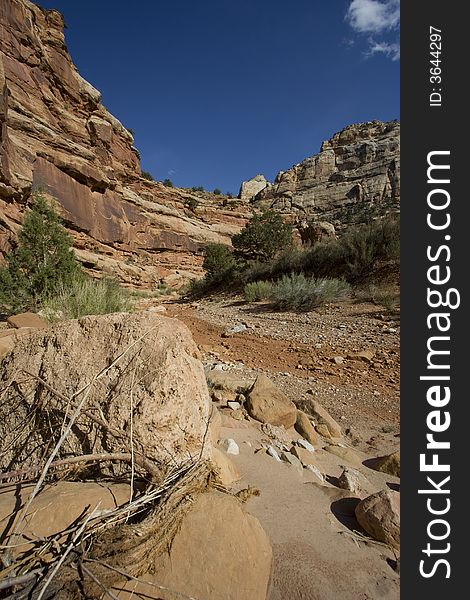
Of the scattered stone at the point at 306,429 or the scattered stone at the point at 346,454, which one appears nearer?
the scattered stone at the point at 346,454

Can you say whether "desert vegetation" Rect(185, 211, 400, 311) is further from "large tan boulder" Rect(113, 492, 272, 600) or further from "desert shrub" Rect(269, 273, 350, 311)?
"large tan boulder" Rect(113, 492, 272, 600)

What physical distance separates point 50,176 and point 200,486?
20443mm

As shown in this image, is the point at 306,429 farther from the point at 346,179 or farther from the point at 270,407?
the point at 346,179

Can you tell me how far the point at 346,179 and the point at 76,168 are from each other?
39.6 meters

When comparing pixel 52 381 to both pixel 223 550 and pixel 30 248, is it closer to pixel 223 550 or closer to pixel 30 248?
pixel 223 550

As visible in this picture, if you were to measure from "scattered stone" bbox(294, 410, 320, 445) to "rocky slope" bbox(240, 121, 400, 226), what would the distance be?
1373 inches

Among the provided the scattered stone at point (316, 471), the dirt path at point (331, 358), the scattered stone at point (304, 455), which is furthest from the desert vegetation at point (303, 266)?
the scattered stone at point (316, 471)

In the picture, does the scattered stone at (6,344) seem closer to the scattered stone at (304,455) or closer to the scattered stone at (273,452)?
the scattered stone at (273,452)

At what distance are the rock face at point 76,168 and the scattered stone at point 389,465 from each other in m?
14.2

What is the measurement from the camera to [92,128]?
21594 millimetres

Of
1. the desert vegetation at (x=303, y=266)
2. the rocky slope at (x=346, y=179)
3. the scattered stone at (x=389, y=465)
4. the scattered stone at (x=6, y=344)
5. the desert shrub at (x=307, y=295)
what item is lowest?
the scattered stone at (x=389, y=465)

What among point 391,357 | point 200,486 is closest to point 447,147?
point 200,486

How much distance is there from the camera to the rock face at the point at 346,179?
127ft

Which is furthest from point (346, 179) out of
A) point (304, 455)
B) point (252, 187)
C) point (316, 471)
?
point (316, 471)
